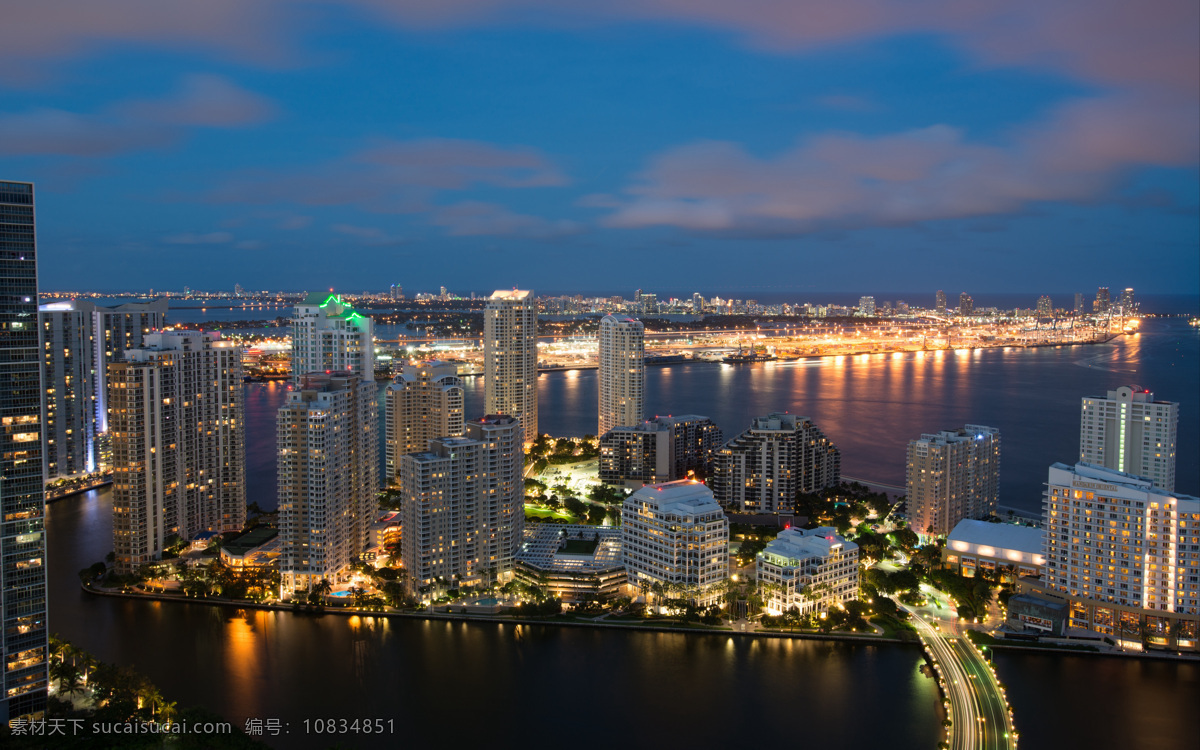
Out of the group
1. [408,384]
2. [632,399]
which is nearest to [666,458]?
[632,399]

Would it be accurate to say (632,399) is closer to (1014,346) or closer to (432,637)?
(432,637)

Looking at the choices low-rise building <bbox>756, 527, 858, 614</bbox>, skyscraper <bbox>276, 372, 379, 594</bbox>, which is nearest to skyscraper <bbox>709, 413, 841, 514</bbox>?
low-rise building <bbox>756, 527, 858, 614</bbox>

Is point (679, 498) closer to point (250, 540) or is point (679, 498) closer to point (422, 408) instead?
point (250, 540)

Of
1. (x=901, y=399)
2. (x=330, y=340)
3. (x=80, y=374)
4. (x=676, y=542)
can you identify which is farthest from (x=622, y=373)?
(x=80, y=374)

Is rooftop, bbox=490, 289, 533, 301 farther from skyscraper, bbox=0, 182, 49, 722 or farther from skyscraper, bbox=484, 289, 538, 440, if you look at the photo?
skyscraper, bbox=0, 182, 49, 722

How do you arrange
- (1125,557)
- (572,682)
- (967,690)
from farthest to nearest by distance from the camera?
1. (1125,557)
2. (572,682)
3. (967,690)
